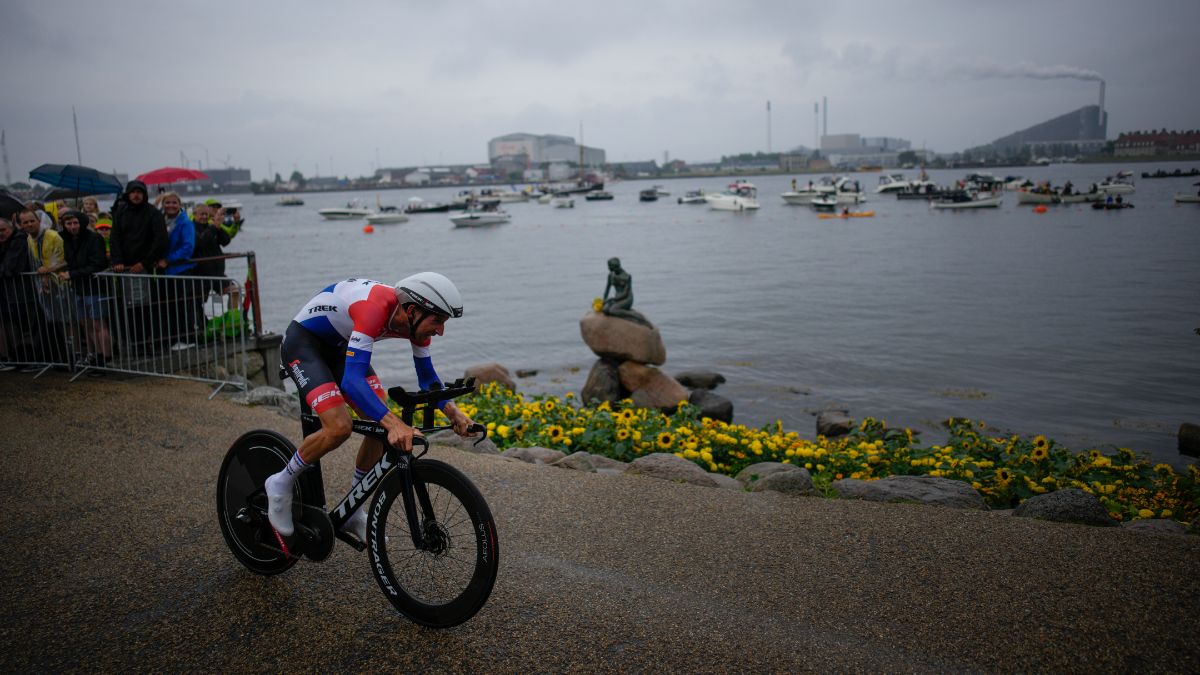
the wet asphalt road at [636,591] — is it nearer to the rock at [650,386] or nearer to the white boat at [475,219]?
the rock at [650,386]

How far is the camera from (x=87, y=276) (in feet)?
31.4

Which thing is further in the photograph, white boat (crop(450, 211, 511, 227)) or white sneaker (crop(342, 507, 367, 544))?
white boat (crop(450, 211, 511, 227))

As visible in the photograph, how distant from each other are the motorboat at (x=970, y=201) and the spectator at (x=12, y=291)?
251 ft

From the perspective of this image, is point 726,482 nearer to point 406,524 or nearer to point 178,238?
point 406,524

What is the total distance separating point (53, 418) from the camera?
8039mm

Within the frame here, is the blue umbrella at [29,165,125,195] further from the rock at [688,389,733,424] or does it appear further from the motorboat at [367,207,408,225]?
the motorboat at [367,207,408,225]

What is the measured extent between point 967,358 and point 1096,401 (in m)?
3.85

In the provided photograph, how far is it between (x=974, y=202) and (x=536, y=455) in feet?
249

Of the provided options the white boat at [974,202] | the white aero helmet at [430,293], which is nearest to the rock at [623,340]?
the white aero helmet at [430,293]

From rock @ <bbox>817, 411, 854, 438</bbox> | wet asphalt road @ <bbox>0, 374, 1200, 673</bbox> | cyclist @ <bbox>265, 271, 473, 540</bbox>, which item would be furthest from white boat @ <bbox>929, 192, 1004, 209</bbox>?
cyclist @ <bbox>265, 271, 473, 540</bbox>

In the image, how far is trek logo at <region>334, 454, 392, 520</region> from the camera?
413 cm

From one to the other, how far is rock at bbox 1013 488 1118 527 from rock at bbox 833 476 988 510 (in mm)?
448

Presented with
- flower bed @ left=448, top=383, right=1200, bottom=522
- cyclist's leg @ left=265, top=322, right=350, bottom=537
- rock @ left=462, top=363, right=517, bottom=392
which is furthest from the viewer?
rock @ left=462, top=363, right=517, bottom=392

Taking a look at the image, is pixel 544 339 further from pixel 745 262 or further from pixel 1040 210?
pixel 1040 210
